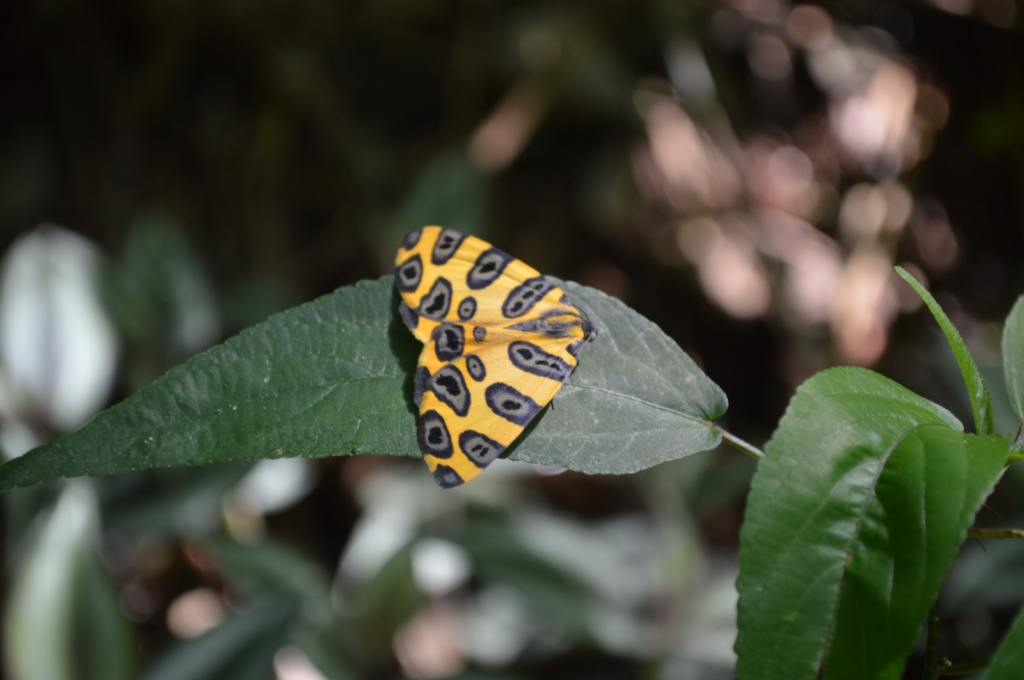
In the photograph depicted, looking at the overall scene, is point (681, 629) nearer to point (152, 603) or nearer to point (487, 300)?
point (487, 300)

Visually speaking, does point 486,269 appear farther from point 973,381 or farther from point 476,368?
point 973,381

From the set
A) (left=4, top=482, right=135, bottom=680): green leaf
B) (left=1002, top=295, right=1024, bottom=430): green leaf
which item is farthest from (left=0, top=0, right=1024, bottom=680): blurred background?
(left=1002, top=295, right=1024, bottom=430): green leaf

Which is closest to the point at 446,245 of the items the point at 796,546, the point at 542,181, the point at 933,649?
the point at 796,546

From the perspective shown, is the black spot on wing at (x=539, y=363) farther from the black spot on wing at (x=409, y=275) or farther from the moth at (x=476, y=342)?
the black spot on wing at (x=409, y=275)

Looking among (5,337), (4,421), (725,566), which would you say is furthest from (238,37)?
(725,566)

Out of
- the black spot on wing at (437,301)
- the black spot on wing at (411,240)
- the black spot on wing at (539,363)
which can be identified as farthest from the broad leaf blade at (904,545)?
the black spot on wing at (411,240)

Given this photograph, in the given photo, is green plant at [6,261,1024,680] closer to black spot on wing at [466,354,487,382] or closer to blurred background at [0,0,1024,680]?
black spot on wing at [466,354,487,382]
